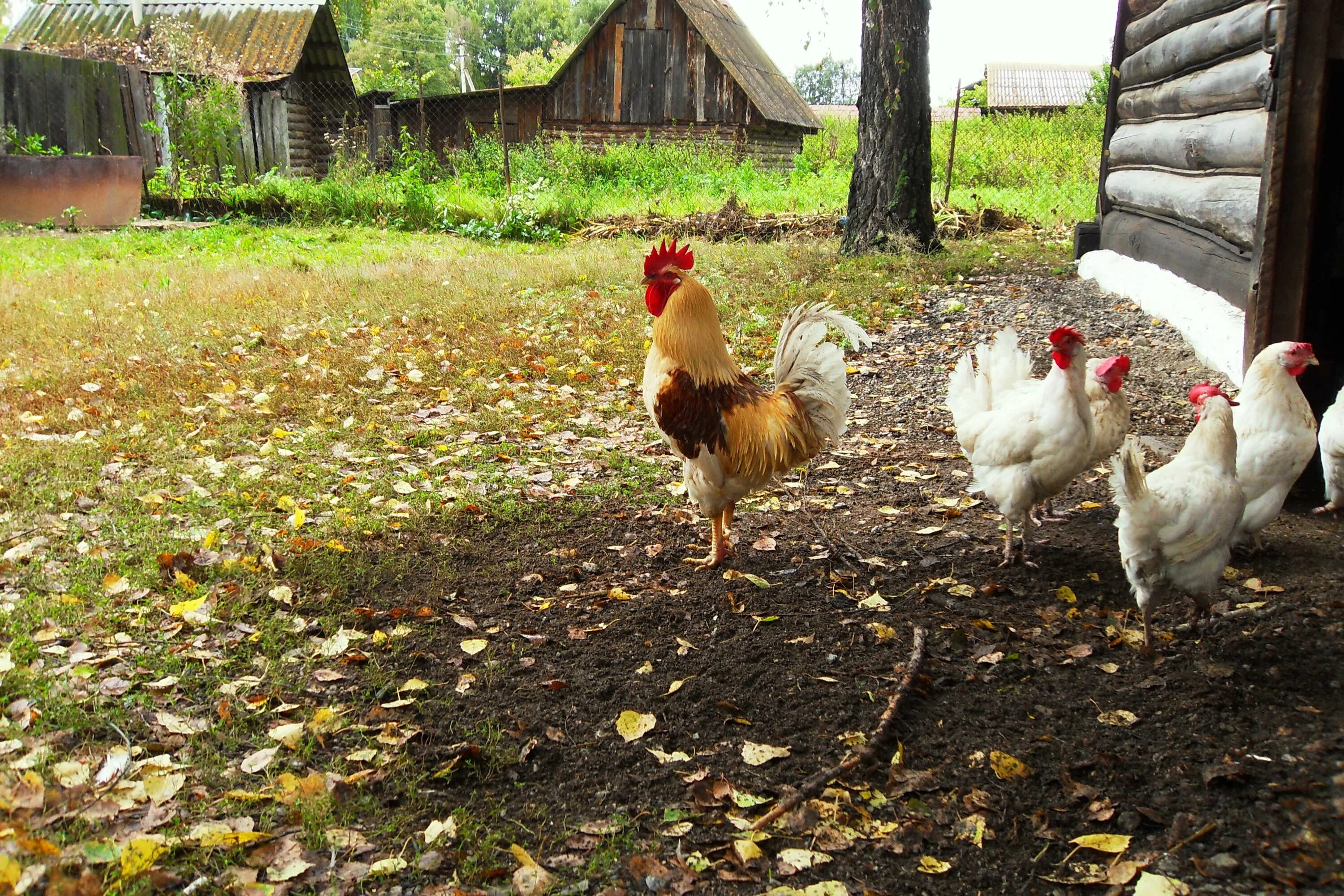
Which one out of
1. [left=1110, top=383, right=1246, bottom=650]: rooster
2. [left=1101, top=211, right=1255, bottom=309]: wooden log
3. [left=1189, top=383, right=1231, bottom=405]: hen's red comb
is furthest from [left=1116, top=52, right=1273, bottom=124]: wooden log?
[left=1110, top=383, right=1246, bottom=650]: rooster

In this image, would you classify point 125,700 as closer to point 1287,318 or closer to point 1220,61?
point 1287,318

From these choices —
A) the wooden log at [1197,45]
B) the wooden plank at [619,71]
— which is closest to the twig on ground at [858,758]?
the wooden log at [1197,45]

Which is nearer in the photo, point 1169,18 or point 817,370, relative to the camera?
point 817,370

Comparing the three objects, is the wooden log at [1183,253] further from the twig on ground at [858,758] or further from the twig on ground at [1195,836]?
the twig on ground at [1195,836]

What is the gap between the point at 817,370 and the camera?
4.51 metres

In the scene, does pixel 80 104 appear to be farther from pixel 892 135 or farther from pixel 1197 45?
pixel 1197 45

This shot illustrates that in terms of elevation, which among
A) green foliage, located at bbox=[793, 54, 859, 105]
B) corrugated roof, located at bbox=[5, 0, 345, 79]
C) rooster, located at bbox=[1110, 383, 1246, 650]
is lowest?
rooster, located at bbox=[1110, 383, 1246, 650]

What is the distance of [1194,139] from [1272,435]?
13.6 feet

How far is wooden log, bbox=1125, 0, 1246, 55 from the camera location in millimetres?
6941

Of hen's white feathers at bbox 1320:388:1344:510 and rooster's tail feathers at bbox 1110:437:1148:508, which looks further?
hen's white feathers at bbox 1320:388:1344:510

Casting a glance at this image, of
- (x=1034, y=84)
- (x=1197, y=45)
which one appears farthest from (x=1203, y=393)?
(x=1034, y=84)

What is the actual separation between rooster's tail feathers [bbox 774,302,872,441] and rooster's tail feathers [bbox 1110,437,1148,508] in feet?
4.66

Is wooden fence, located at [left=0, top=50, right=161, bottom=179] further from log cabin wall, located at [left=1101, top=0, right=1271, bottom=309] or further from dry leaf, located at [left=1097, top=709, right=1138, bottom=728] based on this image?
dry leaf, located at [left=1097, top=709, right=1138, bottom=728]

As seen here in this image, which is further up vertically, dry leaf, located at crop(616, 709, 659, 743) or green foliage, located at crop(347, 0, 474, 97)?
green foliage, located at crop(347, 0, 474, 97)
